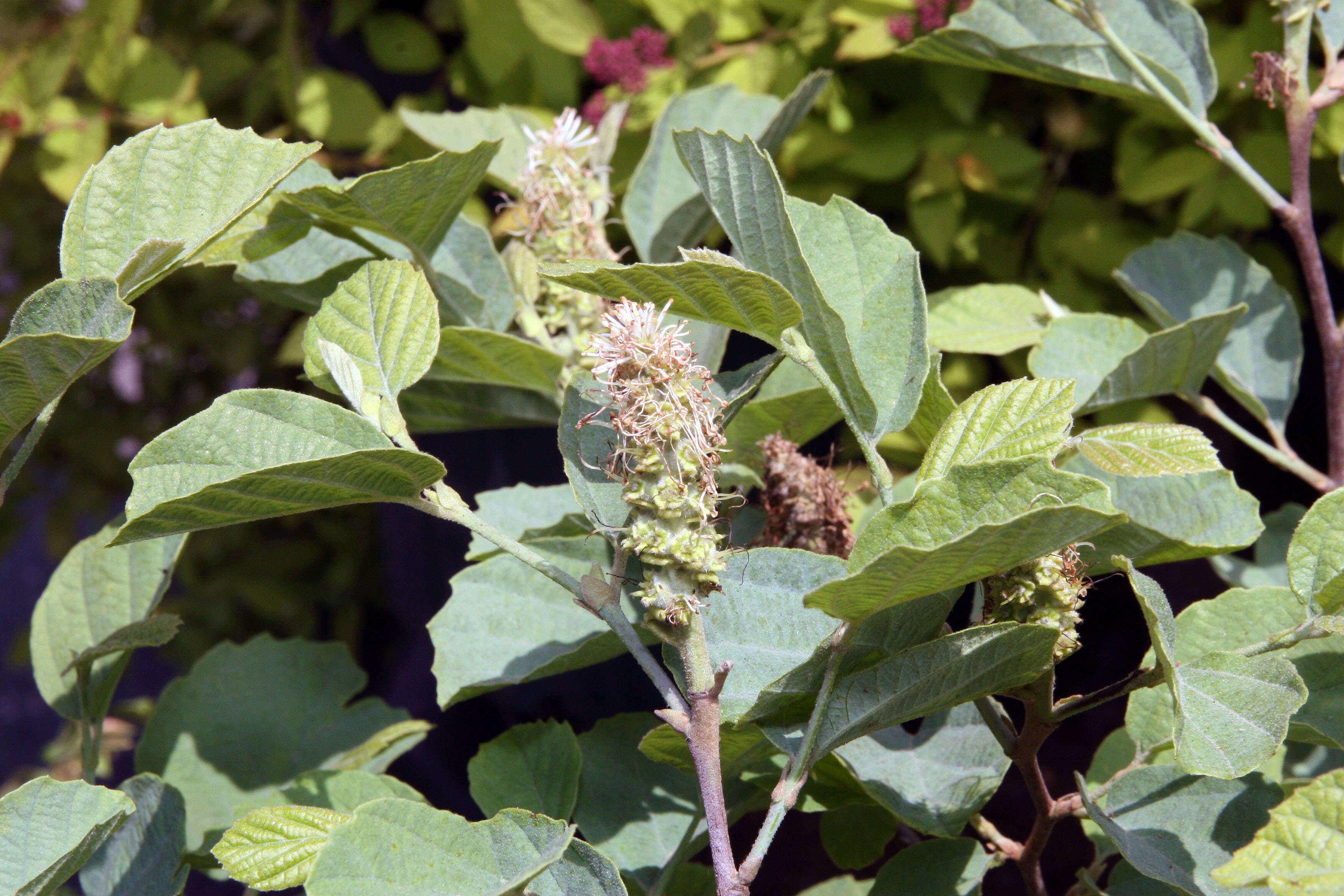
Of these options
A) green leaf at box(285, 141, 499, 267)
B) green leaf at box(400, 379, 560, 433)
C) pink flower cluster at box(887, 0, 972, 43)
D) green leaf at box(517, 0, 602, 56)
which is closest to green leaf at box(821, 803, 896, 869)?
green leaf at box(400, 379, 560, 433)

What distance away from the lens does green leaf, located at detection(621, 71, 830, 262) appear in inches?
29.9

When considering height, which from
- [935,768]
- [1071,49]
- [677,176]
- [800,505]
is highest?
[1071,49]

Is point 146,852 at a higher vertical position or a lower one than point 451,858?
lower

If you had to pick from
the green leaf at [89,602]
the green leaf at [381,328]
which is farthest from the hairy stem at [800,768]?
the green leaf at [89,602]

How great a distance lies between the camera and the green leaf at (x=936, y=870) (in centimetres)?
55

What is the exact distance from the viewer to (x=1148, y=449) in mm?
469

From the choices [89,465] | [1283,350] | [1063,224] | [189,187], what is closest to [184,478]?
[189,187]

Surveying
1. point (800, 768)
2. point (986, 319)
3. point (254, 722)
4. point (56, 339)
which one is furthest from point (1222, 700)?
point (254, 722)

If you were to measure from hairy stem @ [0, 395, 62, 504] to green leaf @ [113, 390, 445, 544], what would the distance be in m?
0.08

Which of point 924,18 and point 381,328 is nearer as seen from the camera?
point 381,328

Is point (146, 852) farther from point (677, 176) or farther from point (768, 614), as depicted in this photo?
point (677, 176)

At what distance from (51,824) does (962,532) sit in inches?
16.5

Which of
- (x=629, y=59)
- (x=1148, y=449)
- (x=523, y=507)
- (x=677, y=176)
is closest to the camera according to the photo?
(x=1148, y=449)

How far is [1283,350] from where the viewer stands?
2.54ft
